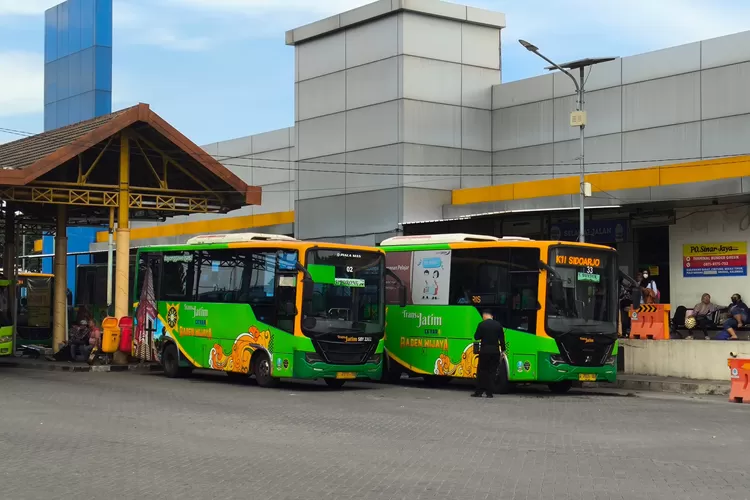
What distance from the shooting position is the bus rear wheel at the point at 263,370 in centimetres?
2206

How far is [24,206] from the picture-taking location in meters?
34.5

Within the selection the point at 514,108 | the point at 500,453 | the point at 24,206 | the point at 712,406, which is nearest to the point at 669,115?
the point at 514,108

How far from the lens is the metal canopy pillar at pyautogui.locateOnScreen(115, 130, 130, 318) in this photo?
28.5 metres

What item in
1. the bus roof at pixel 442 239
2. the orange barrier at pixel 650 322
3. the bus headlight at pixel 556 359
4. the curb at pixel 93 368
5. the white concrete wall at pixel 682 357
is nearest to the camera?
the bus headlight at pixel 556 359

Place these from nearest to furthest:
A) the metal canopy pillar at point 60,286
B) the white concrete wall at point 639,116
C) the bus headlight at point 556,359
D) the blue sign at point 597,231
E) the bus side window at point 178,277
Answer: the bus headlight at point 556,359, the bus side window at point 178,277, the metal canopy pillar at point 60,286, the white concrete wall at point 639,116, the blue sign at point 597,231

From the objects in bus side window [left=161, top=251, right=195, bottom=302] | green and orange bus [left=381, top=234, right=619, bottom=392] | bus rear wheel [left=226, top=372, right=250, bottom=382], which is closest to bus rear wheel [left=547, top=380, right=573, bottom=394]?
green and orange bus [left=381, top=234, right=619, bottom=392]

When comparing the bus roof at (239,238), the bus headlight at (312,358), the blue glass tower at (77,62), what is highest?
the blue glass tower at (77,62)

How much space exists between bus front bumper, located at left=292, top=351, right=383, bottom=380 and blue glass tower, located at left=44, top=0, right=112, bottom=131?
52.0 metres

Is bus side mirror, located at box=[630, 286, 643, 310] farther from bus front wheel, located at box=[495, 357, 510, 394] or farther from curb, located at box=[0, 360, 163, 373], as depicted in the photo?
curb, located at box=[0, 360, 163, 373]

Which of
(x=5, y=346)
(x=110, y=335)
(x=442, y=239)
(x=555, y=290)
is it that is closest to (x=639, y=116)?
(x=442, y=239)

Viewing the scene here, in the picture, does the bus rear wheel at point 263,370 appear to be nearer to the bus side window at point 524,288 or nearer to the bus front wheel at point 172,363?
the bus front wheel at point 172,363

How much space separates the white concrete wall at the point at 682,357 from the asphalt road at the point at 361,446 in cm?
353


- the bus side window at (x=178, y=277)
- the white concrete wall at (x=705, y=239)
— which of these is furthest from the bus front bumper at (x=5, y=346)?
the white concrete wall at (x=705, y=239)

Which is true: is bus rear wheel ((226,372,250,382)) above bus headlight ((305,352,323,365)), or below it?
below
